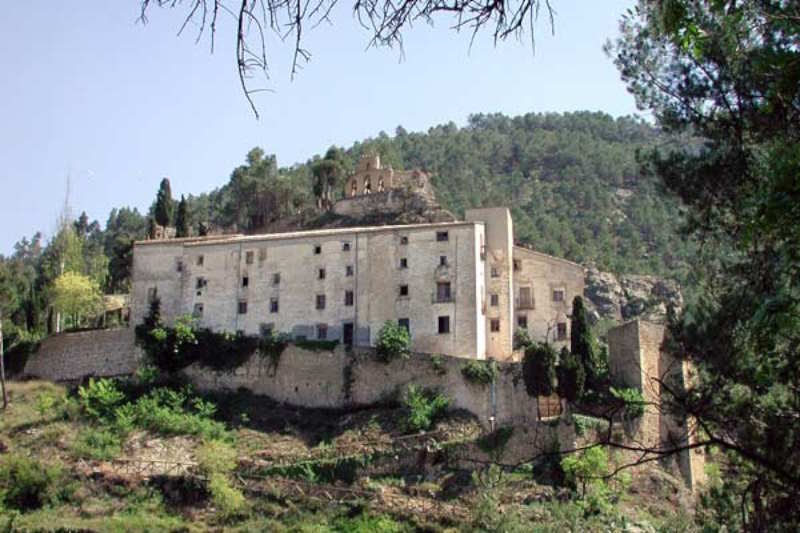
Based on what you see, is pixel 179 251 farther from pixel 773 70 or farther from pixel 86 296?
pixel 773 70

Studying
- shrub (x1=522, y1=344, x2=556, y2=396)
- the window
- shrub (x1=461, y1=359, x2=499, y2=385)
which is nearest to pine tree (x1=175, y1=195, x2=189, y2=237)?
the window

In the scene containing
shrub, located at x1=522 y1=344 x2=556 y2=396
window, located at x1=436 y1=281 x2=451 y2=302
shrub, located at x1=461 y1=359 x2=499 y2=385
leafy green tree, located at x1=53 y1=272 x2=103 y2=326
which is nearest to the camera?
shrub, located at x1=522 y1=344 x2=556 y2=396

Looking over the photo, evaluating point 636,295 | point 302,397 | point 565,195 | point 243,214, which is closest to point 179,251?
point 302,397

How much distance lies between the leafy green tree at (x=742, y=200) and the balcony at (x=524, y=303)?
1033 inches

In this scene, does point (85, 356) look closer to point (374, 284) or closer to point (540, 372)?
point (374, 284)

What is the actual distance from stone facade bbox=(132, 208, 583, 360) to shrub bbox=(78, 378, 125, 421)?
4.05 m

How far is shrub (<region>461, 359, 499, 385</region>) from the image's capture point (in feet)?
128

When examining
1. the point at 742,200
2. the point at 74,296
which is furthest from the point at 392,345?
the point at 742,200

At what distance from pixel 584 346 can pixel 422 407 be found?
6.20 metres

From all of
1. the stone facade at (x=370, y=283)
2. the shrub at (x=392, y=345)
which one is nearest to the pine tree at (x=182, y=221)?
the stone facade at (x=370, y=283)

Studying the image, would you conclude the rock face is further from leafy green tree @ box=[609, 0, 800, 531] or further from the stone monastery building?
leafy green tree @ box=[609, 0, 800, 531]

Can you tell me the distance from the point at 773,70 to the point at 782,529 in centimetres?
330

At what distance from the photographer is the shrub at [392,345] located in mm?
40250

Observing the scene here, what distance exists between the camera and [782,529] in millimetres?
7516
